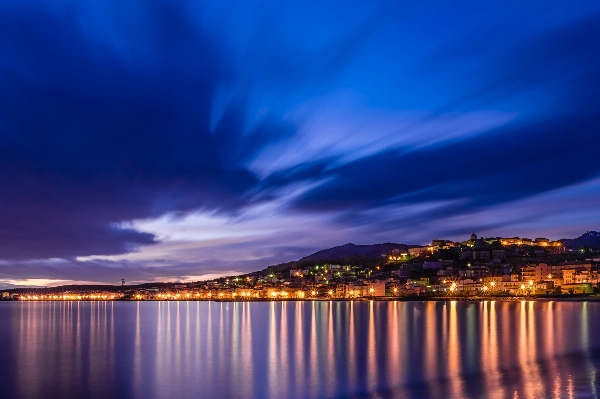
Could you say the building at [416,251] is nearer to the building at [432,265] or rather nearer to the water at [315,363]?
the building at [432,265]

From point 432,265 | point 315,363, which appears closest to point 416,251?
point 432,265

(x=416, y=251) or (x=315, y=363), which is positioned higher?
(x=416, y=251)

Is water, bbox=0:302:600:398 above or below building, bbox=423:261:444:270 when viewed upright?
above

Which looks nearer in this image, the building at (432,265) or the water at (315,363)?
the water at (315,363)

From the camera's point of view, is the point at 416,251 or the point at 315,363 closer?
the point at 315,363

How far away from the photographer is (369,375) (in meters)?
19.4

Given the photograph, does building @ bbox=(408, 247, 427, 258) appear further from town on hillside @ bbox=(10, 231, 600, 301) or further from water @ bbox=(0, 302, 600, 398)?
water @ bbox=(0, 302, 600, 398)

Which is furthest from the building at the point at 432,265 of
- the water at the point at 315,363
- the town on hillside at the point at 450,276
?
the water at the point at 315,363

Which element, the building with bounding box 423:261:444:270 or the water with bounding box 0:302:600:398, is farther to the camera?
the building with bounding box 423:261:444:270

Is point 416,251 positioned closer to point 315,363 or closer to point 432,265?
point 432,265

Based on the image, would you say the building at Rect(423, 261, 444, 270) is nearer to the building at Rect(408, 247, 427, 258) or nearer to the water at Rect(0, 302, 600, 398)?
the building at Rect(408, 247, 427, 258)

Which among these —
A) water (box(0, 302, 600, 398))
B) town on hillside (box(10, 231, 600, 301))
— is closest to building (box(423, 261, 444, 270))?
town on hillside (box(10, 231, 600, 301))

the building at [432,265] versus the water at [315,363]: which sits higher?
the water at [315,363]

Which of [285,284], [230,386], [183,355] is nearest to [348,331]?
[183,355]
